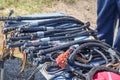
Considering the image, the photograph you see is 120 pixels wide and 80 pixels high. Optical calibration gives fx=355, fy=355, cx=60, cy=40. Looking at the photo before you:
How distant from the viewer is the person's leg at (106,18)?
3.80 metres

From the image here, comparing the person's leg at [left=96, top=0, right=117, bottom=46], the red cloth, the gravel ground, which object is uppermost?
the person's leg at [left=96, top=0, right=117, bottom=46]

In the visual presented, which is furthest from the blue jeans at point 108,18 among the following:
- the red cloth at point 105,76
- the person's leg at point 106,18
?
the red cloth at point 105,76

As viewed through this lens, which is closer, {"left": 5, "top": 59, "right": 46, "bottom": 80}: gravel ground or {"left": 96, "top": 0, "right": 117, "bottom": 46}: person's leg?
{"left": 96, "top": 0, "right": 117, "bottom": 46}: person's leg

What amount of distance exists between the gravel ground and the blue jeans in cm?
86

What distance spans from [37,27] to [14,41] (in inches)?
11.9

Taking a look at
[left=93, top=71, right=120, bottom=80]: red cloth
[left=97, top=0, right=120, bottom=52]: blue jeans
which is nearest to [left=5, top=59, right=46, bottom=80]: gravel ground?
[left=97, top=0, right=120, bottom=52]: blue jeans

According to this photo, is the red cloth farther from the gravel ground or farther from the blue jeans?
the gravel ground

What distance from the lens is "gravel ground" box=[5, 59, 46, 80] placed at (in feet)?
12.8

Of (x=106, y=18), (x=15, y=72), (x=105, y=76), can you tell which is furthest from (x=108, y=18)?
(x=105, y=76)

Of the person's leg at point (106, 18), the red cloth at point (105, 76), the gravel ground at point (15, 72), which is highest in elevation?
the person's leg at point (106, 18)

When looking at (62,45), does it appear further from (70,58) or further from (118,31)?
(118,31)

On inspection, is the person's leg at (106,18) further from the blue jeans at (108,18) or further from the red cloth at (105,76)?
the red cloth at (105,76)

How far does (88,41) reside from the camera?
10.4 feet

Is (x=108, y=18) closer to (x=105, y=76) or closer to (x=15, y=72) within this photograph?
(x=15, y=72)
